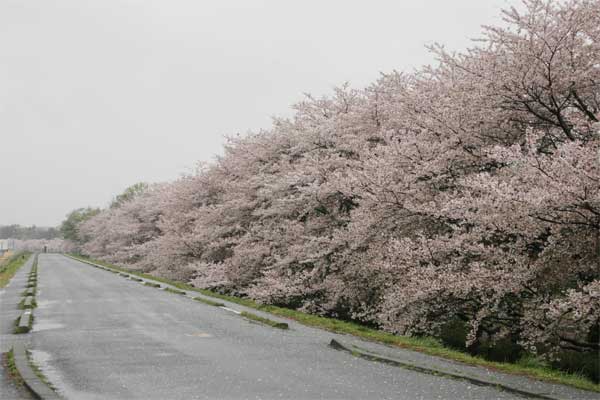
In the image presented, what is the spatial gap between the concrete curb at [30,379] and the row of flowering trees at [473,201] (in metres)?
7.59

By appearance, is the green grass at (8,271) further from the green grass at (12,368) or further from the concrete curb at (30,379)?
the concrete curb at (30,379)

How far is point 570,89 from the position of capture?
12141 mm

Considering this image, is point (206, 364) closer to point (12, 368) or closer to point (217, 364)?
point (217, 364)

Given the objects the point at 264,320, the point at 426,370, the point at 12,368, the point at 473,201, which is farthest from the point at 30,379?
the point at 473,201

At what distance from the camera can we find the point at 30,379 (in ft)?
26.0

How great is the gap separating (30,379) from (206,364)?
2.71 metres

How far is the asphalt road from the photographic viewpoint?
7.45 meters

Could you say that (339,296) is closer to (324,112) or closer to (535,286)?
(535,286)

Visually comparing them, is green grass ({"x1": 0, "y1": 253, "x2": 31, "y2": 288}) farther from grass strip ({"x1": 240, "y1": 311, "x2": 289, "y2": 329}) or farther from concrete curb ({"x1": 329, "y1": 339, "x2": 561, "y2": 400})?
concrete curb ({"x1": 329, "y1": 339, "x2": 561, "y2": 400})

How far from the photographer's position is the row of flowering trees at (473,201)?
33.4ft

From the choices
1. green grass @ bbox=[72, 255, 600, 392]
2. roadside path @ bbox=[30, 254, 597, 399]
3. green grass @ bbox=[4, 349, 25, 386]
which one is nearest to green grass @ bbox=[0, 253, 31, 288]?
roadside path @ bbox=[30, 254, 597, 399]

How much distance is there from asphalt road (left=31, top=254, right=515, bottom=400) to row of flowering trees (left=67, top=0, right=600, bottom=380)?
3.00m

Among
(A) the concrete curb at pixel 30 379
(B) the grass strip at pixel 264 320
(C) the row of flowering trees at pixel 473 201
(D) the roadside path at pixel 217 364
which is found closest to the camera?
(A) the concrete curb at pixel 30 379

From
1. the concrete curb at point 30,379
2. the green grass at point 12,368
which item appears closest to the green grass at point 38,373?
the concrete curb at point 30,379
